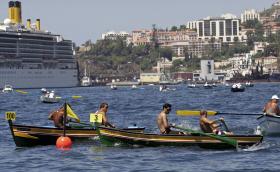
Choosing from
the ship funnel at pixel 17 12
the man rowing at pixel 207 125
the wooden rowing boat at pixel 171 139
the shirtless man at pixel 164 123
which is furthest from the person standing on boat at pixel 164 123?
the ship funnel at pixel 17 12

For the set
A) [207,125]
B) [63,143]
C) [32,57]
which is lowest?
[63,143]

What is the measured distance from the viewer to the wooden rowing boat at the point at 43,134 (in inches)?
1388

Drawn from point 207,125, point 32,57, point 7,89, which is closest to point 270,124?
point 207,125

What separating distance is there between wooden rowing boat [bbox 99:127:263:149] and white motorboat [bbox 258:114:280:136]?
640cm

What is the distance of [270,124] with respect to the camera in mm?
39500

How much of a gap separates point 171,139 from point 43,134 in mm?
5757

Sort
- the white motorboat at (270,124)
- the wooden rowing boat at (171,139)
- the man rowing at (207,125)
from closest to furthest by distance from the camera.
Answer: the wooden rowing boat at (171,139)
the man rowing at (207,125)
the white motorboat at (270,124)

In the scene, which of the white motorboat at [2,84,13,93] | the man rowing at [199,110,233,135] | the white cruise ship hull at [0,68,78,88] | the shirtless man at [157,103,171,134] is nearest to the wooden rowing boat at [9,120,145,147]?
the shirtless man at [157,103,171,134]

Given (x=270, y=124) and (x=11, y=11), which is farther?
(x=11, y=11)

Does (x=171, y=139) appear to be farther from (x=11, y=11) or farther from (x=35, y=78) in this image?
(x=11, y=11)

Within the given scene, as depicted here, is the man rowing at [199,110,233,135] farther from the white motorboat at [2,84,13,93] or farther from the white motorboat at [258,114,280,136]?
the white motorboat at [2,84,13,93]

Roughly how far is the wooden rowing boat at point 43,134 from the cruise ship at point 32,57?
133 m

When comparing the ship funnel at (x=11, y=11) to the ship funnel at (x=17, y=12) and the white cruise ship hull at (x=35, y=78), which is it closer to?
the ship funnel at (x=17, y=12)

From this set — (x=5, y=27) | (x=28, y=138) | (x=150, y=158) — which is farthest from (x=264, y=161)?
(x=5, y=27)
